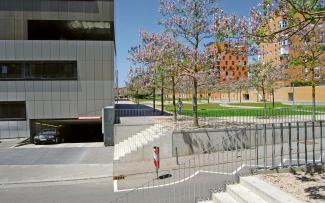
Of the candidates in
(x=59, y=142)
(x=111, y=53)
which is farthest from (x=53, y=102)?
(x=111, y=53)

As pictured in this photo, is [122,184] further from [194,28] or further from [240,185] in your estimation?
[194,28]

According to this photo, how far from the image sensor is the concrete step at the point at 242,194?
832cm

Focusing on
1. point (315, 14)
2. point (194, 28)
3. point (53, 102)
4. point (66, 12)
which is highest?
point (66, 12)

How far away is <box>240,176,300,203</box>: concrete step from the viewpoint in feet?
25.7

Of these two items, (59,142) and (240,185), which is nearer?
(240,185)

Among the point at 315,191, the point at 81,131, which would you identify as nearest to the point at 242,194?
the point at 315,191

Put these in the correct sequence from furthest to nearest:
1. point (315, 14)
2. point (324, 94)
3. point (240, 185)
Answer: point (324, 94) → point (240, 185) → point (315, 14)

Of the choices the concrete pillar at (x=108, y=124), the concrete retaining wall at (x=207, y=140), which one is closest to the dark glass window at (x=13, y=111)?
the concrete pillar at (x=108, y=124)

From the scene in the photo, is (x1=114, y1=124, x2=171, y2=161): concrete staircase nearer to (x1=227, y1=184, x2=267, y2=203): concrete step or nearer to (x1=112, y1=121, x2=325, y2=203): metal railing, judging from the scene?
(x1=112, y1=121, x2=325, y2=203): metal railing

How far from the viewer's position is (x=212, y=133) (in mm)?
18375

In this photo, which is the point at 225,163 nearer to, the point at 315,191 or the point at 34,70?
the point at 315,191

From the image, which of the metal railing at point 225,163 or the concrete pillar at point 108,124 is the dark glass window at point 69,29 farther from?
the metal railing at point 225,163

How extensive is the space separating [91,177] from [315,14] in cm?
1140

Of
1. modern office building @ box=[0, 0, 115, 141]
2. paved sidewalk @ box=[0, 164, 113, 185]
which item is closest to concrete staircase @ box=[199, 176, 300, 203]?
paved sidewalk @ box=[0, 164, 113, 185]
